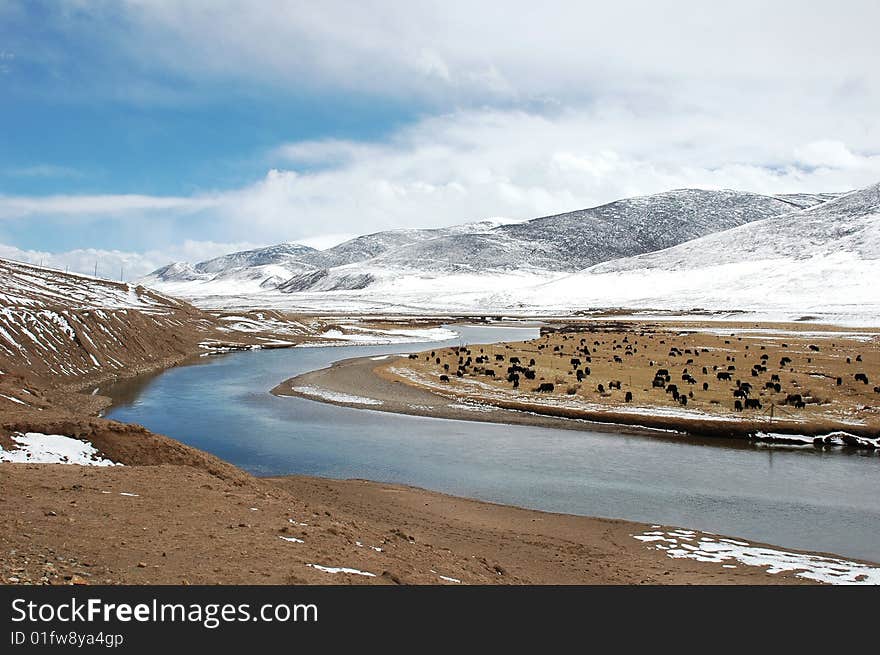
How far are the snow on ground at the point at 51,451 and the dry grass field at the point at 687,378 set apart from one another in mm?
24484

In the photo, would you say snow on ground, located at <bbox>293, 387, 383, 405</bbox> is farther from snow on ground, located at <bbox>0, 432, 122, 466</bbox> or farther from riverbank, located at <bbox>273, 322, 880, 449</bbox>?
snow on ground, located at <bbox>0, 432, 122, 466</bbox>

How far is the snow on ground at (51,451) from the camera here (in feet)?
54.9

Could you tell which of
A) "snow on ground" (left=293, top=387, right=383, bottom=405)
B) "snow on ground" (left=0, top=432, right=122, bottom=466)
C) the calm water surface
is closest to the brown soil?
"snow on ground" (left=0, top=432, right=122, bottom=466)

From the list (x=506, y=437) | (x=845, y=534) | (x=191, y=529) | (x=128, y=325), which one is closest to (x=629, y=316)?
(x=128, y=325)

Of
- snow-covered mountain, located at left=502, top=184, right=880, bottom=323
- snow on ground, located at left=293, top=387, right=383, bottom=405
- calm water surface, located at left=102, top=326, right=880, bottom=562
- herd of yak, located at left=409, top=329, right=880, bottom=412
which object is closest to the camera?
calm water surface, located at left=102, top=326, right=880, bottom=562

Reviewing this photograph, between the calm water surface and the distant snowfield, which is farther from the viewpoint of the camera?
the distant snowfield

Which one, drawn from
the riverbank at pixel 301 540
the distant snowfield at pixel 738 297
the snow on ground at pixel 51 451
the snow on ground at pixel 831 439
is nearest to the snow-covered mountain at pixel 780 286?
the distant snowfield at pixel 738 297

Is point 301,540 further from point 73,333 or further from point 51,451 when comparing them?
point 73,333

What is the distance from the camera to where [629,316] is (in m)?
138

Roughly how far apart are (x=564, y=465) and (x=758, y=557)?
34.5 feet

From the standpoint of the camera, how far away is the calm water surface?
2003 cm

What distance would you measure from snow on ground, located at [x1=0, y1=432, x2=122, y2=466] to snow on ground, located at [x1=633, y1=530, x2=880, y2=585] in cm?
1497

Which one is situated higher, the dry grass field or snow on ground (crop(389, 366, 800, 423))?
the dry grass field
